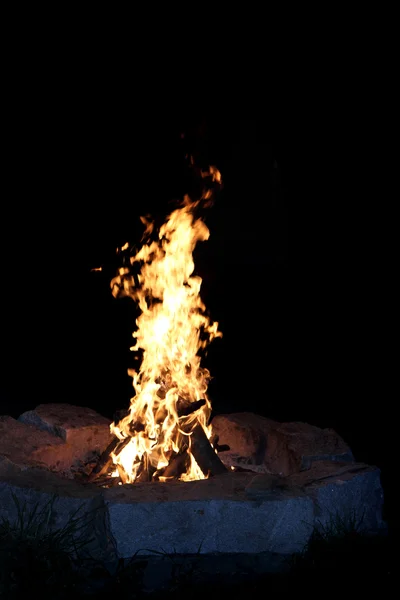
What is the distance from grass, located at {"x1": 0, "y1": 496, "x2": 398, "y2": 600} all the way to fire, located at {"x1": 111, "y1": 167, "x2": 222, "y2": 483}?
1.06 m

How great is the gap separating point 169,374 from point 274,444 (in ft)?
2.98

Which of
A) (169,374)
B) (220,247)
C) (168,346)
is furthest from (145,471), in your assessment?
(220,247)

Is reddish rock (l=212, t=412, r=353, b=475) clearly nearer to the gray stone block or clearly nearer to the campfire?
the campfire

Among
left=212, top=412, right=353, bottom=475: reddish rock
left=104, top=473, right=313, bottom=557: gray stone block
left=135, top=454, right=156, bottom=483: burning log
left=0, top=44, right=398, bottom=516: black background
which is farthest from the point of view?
left=0, top=44, right=398, bottom=516: black background

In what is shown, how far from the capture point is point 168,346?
17.8ft

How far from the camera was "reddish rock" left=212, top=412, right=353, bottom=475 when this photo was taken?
5035 mm

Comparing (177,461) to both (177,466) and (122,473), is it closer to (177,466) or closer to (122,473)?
(177,466)

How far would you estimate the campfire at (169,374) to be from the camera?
5.00 meters

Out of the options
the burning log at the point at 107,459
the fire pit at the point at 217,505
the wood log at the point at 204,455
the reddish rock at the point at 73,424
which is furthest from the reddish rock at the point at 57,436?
the wood log at the point at 204,455

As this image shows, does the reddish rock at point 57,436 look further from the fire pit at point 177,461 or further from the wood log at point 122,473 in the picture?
the wood log at point 122,473

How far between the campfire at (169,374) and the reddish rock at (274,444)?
33 centimetres

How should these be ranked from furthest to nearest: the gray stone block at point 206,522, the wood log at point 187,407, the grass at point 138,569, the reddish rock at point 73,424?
the reddish rock at point 73,424 → the wood log at point 187,407 → the gray stone block at point 206,522 → the grass at point 138,569

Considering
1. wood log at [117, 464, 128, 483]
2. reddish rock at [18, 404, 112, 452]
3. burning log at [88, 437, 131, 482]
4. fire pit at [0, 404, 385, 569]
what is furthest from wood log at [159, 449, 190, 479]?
reddish rock at [18, 404, 112, 452]

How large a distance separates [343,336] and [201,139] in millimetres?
2028
